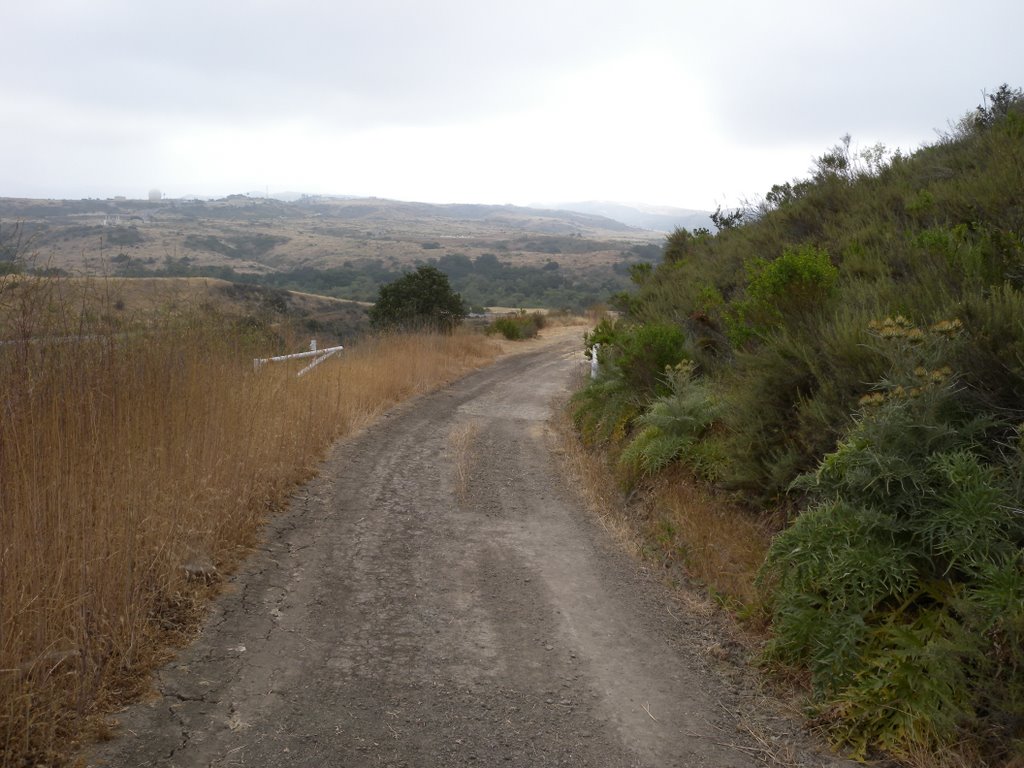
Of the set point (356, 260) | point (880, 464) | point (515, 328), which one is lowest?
point (515, 328)

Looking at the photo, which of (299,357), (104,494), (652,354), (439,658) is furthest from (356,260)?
(439,658)

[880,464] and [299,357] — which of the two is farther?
[299,357]

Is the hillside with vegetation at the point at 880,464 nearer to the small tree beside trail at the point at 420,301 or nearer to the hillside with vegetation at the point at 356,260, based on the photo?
the small tree beside trail at the point at 420,301

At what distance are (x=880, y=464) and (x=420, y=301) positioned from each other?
24.0 metres

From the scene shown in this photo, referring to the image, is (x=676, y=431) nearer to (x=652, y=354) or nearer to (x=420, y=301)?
(x=652, y=354)

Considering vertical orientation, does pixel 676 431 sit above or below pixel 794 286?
below

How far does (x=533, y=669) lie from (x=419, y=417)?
8770 mm

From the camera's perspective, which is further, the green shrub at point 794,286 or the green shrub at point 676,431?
the green shrub at point 676,431

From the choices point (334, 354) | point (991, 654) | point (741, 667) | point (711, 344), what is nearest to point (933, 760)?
point (991, 654)

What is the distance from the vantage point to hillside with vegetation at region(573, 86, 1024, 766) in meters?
3.75

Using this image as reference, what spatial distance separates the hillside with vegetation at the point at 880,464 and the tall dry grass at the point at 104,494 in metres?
3.46

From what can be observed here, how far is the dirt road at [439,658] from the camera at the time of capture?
376 cm

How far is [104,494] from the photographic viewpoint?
477 cm

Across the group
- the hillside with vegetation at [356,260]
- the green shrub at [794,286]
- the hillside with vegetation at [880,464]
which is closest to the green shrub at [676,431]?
the hillside with vegetation at [880,464]
